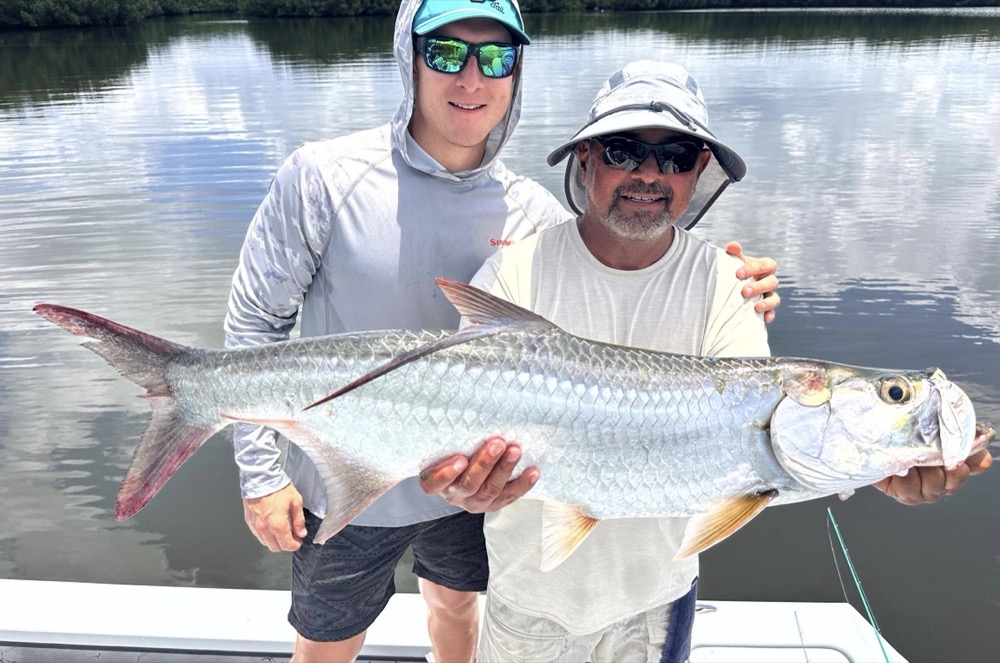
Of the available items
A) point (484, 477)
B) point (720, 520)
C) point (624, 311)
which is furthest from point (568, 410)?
point (720, 520)

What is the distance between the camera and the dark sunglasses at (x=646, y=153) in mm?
2461

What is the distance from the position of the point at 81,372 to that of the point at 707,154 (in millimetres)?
7654

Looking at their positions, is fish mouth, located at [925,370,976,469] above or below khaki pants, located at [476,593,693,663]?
above

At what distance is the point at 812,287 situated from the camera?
31.2 feet

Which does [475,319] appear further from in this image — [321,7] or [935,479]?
[321,7]

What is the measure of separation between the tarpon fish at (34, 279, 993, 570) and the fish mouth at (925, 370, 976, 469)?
67 millimetres

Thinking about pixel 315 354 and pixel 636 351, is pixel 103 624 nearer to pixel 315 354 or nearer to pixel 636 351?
pixel 315 354

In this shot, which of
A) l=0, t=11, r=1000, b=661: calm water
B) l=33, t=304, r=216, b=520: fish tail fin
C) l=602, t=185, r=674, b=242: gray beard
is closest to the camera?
l=33, t=304, r=216, b=520: fish tail fin

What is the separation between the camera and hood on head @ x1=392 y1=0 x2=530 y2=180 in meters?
2.45

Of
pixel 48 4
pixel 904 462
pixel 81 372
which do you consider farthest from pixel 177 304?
pixel 48 4

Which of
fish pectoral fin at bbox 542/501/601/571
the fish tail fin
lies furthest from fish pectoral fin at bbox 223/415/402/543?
fish pectoral fin at bbox 542/501/601/571

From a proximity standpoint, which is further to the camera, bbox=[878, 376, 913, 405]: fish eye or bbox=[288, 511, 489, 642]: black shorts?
bbox=[288, 511, 489, 642]: black shorts

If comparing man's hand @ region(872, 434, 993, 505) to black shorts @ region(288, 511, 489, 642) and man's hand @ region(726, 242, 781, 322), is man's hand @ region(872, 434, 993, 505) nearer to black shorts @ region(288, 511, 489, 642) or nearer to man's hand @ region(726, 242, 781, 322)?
man's hand @ region(726, 242, 781, 322)

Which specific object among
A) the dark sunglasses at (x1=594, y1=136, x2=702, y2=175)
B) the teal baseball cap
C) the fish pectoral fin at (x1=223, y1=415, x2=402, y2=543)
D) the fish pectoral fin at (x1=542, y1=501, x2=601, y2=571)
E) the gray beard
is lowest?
the fish pectoral fin at (x1=542, y1=501, x2=601, y2=571)
